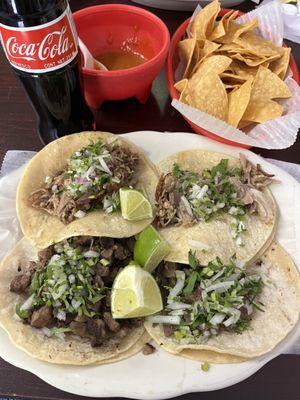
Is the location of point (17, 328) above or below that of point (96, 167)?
below

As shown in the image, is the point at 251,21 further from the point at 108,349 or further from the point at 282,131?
the point at 108,349

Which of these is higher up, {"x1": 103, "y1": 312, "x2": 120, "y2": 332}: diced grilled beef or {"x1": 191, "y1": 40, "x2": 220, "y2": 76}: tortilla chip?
{"x1": 191, "y1": 40, "x2": 220, "y2": 76}: tortilla chip

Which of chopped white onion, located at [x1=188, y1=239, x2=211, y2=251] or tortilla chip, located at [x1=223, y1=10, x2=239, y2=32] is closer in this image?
chopped white onion, located at [x1=188, y1=239, x2=211, y2=251]

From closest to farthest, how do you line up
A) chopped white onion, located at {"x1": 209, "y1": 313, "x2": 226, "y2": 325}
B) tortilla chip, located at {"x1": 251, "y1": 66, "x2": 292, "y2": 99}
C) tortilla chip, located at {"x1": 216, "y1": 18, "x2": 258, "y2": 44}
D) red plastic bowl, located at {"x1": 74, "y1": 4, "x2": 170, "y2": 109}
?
chopped white onion, located at {"x1": 209, "y1": 313, "x2": 226, "y2": 325} < red plastic bowl, located at {"x1": 74, "y1": 4, "x2": 170, "y2": 109} < tortilla chip, located at {"x1": 251, "y1": 66, "x2": 292, "y2": 99} < tortilla chip, located at {"x1": 216, "y1": 18, "x2": 258, "y2": 44}

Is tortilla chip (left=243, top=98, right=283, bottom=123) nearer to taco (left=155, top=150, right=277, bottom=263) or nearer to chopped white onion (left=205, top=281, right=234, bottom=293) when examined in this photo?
taco (left=155, top=150, right=277, bottom=263)

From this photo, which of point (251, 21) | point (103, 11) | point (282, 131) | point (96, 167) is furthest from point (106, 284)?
point (251, 21)

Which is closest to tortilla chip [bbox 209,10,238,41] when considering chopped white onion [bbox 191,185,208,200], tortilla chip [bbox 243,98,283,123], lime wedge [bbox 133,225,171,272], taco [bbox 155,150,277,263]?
tortilla chip [bbox 243,98,283,123]
